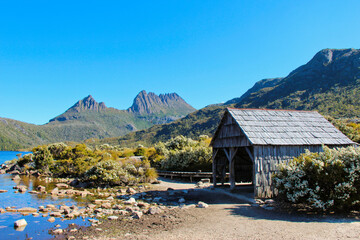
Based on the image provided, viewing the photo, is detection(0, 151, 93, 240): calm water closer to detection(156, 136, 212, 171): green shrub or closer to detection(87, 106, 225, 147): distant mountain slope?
detection(156, 136, 212, 171): green shrub

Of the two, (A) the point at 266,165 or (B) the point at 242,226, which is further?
(A) the point at 266,165

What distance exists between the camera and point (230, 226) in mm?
9406

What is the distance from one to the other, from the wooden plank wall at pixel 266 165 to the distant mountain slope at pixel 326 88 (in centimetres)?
5480

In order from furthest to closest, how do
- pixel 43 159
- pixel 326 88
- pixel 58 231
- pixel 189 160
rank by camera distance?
pixel 326 88 → pixel 43 159 → pixel 189 160 → pixel 58 231

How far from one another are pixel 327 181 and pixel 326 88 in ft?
301

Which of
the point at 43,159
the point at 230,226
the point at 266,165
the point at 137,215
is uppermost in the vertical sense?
the point at 266,165

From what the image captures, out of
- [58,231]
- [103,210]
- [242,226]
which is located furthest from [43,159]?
[242,226]

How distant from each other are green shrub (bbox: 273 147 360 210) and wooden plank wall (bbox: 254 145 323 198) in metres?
2.29

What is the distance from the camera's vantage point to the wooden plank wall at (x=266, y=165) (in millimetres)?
13336

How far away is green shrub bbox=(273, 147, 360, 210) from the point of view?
9820 mm

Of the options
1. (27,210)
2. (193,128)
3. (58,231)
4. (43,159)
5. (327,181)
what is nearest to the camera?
(58,231)

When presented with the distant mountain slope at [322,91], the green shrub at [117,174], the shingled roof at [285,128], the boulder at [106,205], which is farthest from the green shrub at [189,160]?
the distant mountain slope at [322,91]

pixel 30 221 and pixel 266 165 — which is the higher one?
pixel 266 165

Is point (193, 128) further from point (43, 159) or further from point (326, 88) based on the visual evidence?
point (43, 159)
